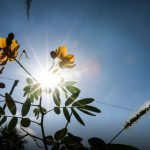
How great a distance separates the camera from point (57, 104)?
42.4 inches

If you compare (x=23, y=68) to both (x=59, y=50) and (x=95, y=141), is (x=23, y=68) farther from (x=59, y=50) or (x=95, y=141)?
(x=95, y=141)

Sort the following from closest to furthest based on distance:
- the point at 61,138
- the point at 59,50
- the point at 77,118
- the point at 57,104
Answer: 1. the point at 61,138
2. the point at 77,118
3. the point at 57,104
4. the point at 59,50

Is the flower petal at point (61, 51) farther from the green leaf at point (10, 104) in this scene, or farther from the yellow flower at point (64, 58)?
the green leaf at point (10, 104)

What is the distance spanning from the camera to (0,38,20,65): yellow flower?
1047mm

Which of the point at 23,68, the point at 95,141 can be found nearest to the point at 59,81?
the point at 23,68

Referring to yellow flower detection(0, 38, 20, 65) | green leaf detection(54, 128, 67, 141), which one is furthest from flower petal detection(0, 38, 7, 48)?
green leaf detection(54, 128, 67, 141)

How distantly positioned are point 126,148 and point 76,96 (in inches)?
16.8

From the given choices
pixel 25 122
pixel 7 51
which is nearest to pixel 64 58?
pixel 7 51

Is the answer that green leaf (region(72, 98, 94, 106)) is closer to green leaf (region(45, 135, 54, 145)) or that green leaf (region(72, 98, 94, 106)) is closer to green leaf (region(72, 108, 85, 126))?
green leaf (region(72, 108, 85, 126))

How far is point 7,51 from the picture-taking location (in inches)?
41.4

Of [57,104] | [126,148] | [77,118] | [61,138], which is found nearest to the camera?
[126,148]

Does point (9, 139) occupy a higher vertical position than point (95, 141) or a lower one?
lower

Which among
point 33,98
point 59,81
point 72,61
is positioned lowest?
point 33,98

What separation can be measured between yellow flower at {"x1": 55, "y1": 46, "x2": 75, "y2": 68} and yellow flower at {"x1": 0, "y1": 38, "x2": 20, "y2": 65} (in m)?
0.22
